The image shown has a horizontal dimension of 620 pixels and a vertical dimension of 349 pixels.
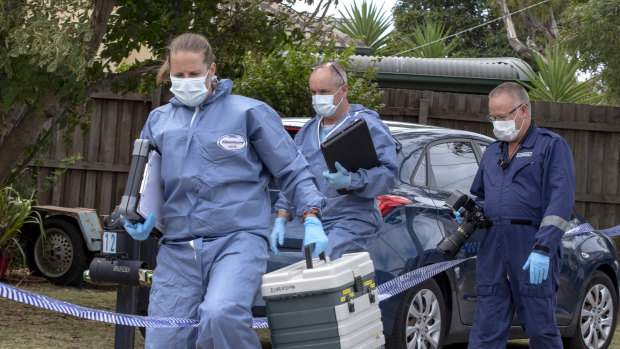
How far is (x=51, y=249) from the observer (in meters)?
9.58

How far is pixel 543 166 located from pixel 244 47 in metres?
3.11

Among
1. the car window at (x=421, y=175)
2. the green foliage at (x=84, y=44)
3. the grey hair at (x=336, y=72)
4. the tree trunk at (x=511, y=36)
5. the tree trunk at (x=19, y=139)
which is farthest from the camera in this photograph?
the tree trunk at (x=511, y=36)

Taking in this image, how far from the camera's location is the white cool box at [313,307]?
409 cm

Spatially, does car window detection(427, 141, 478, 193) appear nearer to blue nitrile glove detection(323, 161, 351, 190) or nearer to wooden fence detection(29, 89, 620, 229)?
blue nitrile glove detection(323, 161, 351, 190)

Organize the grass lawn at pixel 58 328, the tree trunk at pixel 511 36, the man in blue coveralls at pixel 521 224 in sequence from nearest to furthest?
the man in blue coveralls at pixel 521 224 < the grass lawn at pixel 58 328 < the tree trunk at pixel 511 36

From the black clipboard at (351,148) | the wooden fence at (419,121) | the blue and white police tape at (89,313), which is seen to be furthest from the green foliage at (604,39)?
the blue and white police tape at (89,313)

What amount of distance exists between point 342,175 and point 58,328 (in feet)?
10.3

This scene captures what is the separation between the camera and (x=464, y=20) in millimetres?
37000

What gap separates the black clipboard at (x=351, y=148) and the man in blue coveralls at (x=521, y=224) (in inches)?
33.1

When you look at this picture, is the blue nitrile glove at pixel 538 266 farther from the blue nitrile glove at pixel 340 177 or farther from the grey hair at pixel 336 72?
the grey hair at pixel 336 72

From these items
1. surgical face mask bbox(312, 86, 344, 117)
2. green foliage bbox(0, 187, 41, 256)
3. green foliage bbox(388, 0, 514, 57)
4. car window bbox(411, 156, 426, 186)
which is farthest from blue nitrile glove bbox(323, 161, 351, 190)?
green foliage bbox(388, 0, 514, 57)

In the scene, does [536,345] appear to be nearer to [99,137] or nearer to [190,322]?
[190,322]

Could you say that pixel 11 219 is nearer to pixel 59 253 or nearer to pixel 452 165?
pixel 59 253

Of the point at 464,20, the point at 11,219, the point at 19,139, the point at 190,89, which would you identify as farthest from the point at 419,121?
the point at 464,20
